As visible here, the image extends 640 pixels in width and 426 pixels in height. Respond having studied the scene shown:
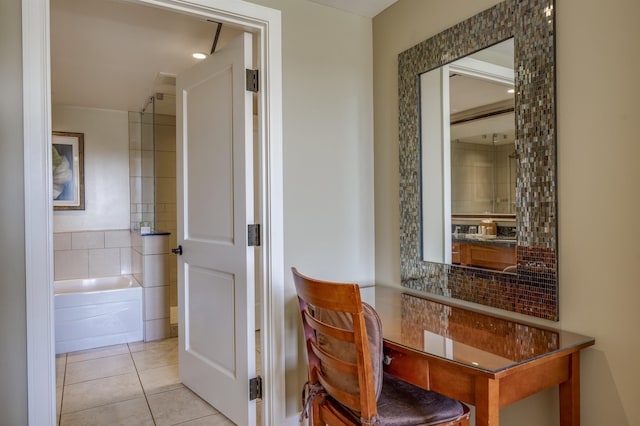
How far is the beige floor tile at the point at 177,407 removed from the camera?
2.25 metres

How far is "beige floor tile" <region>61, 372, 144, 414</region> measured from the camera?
2.43m

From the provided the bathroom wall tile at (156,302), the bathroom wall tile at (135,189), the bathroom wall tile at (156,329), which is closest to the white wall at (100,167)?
the bathroom wall tile at (135,189)

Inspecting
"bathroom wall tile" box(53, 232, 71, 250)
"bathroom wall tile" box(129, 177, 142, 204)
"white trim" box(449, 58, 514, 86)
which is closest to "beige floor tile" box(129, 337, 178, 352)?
"bathroom wall tile" box(53, 232, 71, 250)

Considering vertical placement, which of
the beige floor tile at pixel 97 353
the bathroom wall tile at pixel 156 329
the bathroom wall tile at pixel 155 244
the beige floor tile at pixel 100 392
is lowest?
the beige floor tile at pixel 97 353

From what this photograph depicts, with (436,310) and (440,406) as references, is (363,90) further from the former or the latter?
(440,406)

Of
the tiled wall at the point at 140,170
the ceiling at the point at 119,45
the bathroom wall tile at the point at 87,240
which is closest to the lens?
the ceiling at the point at 119,45

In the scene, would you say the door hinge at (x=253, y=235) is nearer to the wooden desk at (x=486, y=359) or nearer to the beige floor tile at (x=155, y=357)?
the wooden desk at (x=486, y=359)

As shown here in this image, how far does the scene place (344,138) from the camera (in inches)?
87.4

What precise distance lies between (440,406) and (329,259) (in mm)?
958

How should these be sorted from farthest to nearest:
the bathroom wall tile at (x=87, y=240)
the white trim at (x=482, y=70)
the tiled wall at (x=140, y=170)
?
the tiled wall at (x=140, y=170) < the bathroom wall tile at (x=87, y=240) < the white trim at (x=482, y=70)

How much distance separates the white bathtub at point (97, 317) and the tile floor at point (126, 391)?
A: 0.11 metres

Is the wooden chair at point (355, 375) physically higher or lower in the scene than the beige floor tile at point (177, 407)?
higher

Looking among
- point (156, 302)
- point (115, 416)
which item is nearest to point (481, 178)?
point (115, 416)

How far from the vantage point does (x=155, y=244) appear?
12.0 ft
